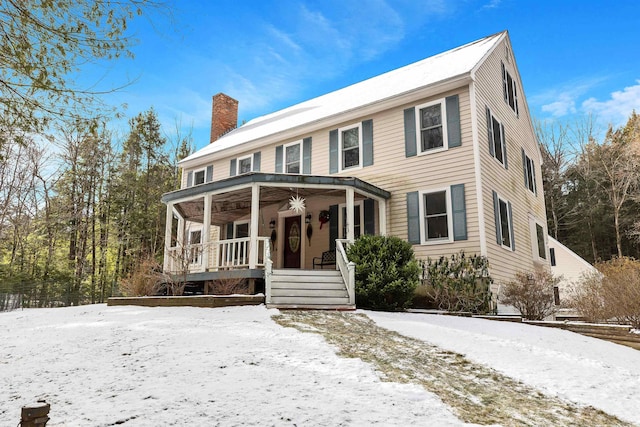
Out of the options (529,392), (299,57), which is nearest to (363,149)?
(299,57)

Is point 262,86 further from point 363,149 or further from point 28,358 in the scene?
point 28,358

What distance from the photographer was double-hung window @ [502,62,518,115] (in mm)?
14133

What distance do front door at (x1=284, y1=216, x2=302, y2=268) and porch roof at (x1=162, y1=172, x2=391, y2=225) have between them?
3.30 feet

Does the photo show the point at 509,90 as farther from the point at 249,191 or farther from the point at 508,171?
the point at 249,191

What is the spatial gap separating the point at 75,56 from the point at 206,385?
3931 mm

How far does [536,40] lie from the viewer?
19062 millimetres

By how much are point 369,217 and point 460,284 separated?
3.21 metres

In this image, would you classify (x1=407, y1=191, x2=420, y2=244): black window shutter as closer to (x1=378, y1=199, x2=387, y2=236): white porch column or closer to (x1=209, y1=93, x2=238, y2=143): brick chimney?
(x1=378, y1=199, x2=387, y2=236): white porch column

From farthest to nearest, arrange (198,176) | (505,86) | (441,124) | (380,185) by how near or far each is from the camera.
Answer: (198,176) → (505,86) → (380,185) → (441,124)

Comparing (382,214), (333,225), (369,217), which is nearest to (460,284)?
(382,214)

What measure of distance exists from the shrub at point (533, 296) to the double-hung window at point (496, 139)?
380 cm

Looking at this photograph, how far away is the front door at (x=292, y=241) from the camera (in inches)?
547

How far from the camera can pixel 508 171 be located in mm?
13039

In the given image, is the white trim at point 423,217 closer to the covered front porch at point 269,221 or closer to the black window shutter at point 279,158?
the covered front porch at point 269,221
